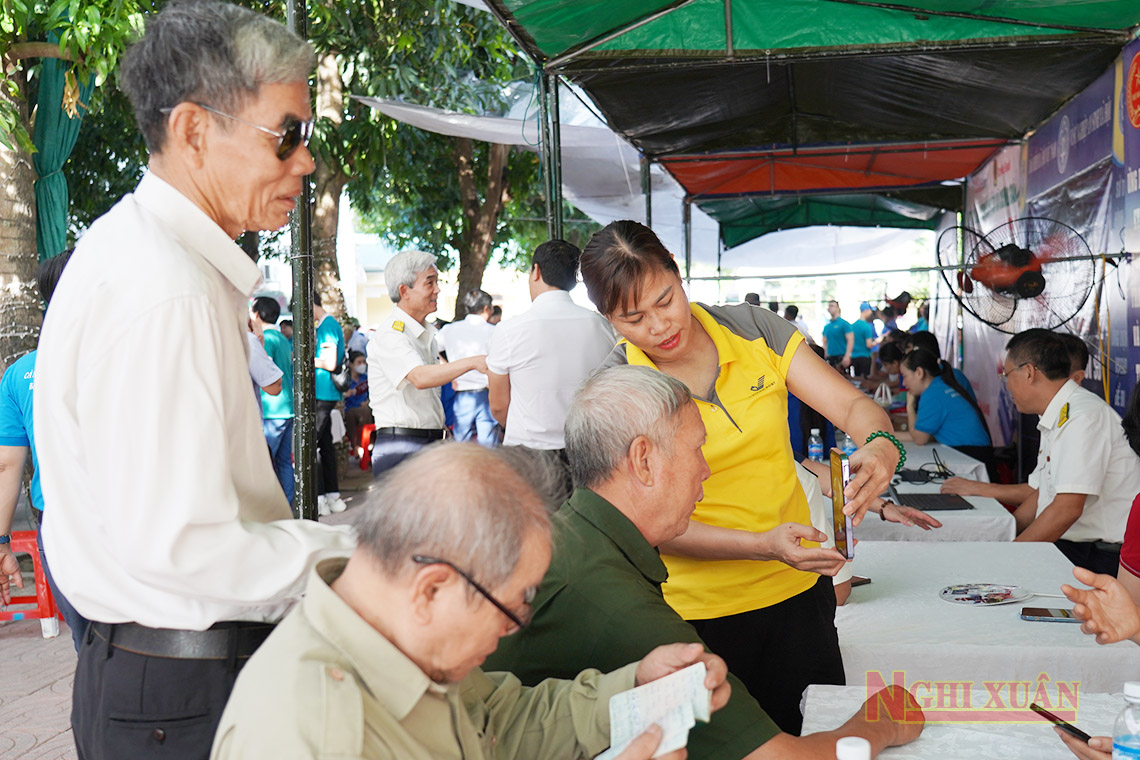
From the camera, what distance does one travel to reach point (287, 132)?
57.9 inches

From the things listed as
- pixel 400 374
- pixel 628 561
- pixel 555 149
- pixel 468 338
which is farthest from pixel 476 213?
pixel 628 561

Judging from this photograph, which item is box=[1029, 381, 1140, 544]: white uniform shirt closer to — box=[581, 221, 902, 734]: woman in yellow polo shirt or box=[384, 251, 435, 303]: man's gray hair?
Answer: box=[581, 221, 902, 734]: woman in yellow polo shirt

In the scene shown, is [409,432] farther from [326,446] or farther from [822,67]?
[326,446]

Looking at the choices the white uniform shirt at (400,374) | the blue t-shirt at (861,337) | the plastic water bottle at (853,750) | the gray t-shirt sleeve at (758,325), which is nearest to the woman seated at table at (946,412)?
the white uniform shirt at (400,374)

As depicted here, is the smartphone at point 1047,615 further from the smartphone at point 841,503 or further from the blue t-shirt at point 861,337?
the blue t-shirt at point 861,337

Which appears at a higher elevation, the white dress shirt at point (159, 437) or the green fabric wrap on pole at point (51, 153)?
the green fabric wrap on pole at point (51, 153)

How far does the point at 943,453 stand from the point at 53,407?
197 inches

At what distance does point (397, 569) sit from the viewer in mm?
1201

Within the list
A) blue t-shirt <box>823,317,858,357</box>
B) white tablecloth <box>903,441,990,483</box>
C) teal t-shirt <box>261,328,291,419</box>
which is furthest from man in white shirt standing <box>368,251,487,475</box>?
blue t-shirt <box>823,317,858,357</box>

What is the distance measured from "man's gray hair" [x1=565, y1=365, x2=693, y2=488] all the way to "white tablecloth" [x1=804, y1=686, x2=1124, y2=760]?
0.59m

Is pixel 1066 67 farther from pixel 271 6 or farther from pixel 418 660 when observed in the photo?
pixel 271 6

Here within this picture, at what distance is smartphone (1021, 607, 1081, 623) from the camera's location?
7.98ft

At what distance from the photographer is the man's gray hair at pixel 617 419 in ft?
6.09

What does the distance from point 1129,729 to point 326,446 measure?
7.23m
